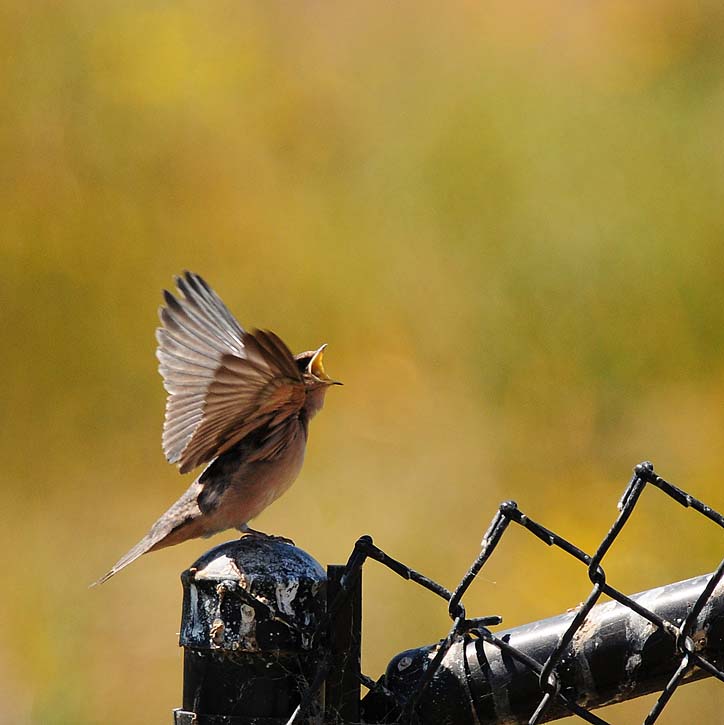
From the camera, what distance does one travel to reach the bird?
142 cm

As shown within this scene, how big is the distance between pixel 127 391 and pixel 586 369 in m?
2.08

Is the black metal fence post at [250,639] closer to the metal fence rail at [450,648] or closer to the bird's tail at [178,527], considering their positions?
the metal fence rail at [450,648]

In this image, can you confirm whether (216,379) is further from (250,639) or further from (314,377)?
(250,639)

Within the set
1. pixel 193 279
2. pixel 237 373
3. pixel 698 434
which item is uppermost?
pixel 698 434

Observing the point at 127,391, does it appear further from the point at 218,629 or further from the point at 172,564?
the point at 218,629

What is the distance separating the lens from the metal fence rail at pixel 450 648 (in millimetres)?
1072

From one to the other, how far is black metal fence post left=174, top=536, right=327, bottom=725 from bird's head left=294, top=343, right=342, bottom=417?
0.48m

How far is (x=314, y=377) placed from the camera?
1.66 metres

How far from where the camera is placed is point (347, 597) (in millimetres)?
1104

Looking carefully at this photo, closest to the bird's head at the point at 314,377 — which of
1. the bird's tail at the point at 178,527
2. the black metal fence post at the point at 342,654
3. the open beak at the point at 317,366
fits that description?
the open beak at the point at 317,366

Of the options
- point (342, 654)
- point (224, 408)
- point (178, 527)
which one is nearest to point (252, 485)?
point (178, 527)

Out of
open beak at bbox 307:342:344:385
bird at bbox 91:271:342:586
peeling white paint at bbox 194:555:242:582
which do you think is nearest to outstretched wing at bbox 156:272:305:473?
bird at bbox 91:271:342:586

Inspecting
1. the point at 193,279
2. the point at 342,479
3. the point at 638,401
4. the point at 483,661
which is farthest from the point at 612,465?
the point at 483,661

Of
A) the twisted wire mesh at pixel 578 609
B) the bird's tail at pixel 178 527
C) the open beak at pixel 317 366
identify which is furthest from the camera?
the bird's tail at pixel 178 527
